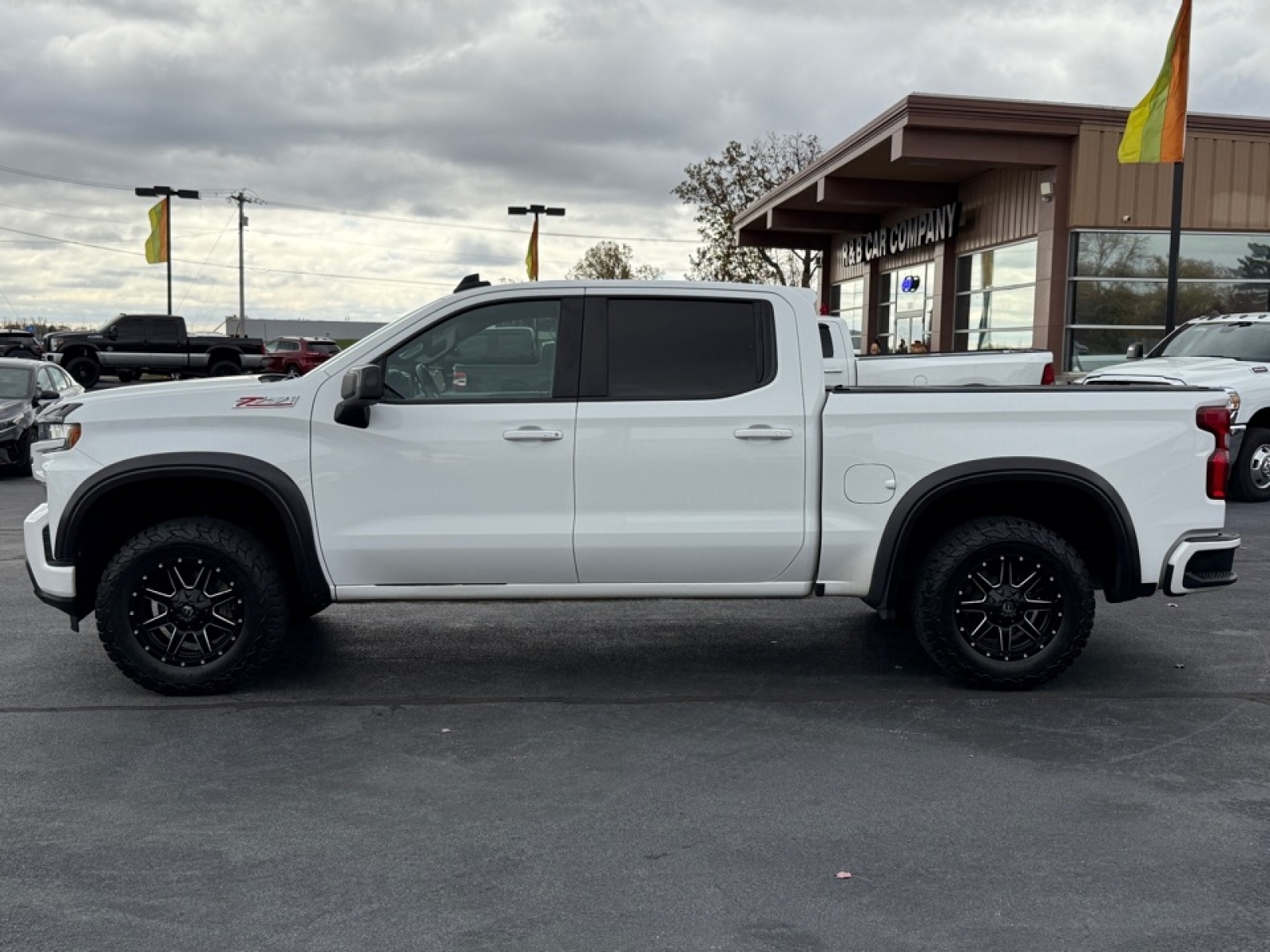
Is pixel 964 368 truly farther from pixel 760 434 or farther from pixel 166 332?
pixel 166 332

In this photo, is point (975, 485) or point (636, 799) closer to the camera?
point (636, 799)

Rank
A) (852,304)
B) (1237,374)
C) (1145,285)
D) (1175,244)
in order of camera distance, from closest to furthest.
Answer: (1237,374), (1175,244), (1145,285), (852,304)

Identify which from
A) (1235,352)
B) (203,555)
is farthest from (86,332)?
(203,555)

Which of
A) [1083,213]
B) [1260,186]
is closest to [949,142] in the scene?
[1083,213]

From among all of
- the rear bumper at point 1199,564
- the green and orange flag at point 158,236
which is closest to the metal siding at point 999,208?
the rear bumper at point 1199,564

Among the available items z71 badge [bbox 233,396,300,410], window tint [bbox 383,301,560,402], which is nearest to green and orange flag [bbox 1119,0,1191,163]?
window tint [bbox 383,301,560,402]

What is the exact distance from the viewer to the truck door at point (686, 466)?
5922 millimetres

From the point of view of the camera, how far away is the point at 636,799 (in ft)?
15.3

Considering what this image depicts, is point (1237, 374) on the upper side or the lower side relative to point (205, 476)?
upper

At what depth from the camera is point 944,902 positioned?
3799mm

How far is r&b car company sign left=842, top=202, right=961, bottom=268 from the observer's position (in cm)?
2597

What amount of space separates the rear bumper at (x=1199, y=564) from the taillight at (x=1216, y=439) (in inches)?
9.1

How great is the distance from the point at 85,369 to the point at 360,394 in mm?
32479

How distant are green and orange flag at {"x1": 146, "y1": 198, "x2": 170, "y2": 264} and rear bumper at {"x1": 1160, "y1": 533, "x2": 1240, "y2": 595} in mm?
41171
